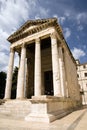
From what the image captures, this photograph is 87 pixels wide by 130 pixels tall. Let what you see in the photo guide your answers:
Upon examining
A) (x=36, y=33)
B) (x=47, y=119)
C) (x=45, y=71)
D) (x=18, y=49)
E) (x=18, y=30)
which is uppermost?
(x=18, y=30)

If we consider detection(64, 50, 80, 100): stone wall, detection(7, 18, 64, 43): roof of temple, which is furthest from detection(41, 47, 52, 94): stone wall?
detection(7, 18, 64, 43): roof of temple

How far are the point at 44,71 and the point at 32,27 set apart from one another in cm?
783

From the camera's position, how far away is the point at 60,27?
16.7m

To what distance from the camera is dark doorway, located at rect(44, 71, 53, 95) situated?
20.8 metres

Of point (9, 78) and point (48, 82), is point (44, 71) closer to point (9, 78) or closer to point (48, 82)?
point (48, 82)

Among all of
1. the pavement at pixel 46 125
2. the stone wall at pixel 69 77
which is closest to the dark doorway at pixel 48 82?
the stone wall at pixel 69 77

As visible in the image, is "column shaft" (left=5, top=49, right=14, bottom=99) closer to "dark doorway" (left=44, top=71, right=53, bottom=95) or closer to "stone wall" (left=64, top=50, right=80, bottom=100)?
"dark doorway" (left=44, top=71, right=53, bottom=95)

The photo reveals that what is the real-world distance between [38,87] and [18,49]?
9.14 meters

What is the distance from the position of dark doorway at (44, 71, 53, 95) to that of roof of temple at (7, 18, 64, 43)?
7366 millimetres

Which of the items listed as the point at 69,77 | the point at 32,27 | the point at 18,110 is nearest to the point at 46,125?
the point at 18,110

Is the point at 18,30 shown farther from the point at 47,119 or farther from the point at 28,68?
the point at 47,119

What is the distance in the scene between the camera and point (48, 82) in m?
21.3

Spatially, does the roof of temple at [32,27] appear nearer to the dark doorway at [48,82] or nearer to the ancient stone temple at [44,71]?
the ancient stone temple at [44,71]

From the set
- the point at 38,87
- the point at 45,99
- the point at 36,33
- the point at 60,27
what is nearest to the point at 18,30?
the point at 36,33
